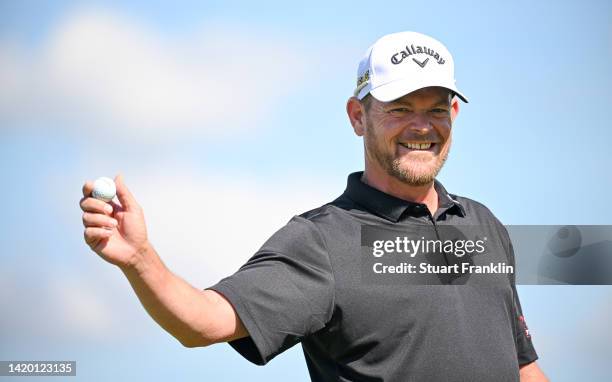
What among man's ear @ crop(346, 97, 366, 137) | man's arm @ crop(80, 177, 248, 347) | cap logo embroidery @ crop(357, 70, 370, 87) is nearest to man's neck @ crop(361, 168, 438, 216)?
man's ear @ crop(346, 97, 366, 137)

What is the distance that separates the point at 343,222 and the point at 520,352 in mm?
1452

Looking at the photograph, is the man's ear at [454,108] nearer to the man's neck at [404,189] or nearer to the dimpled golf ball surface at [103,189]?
the man's neck at [404,189]

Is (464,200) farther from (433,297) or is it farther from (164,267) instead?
(164,267)

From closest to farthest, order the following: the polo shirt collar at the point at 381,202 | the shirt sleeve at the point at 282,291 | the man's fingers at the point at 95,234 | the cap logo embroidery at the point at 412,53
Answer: the man's fingers at the point at 95,234 → the shirt sleeve at the point at 282,291 → the polo shirt collar at the point at 381,202 → the cap logo embroidery at the point at 412,53

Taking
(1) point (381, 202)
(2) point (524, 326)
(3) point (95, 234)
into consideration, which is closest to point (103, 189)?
(3) point (95, 234)

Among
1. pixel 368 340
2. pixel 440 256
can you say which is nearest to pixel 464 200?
pixel 440 256

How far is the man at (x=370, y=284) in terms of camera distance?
11.8 ft

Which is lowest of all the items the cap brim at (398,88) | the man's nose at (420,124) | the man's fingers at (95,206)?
the man's fingers at (95,206)

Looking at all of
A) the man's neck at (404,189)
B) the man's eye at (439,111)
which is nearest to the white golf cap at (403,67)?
the man's eye at (439,111)

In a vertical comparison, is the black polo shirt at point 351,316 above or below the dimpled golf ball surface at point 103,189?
below

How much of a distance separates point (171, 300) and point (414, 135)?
74.5 inches

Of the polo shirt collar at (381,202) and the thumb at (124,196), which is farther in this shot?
the polo shirt collar at (381,202)

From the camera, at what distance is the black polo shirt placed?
400 centimetres

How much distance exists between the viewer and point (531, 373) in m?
5.03
